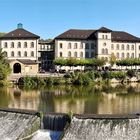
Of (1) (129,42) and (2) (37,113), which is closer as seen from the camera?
→ (2) (37,113)

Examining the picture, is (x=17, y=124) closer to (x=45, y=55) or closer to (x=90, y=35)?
(x=90, y=35)

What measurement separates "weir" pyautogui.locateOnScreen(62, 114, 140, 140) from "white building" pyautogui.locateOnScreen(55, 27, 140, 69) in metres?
51.6

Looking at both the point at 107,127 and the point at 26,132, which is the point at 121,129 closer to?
Result: the point at 107,127

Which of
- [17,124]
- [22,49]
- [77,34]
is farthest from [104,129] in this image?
[77,34]

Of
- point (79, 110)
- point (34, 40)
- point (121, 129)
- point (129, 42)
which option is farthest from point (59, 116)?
point (129, 42)

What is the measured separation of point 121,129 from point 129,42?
57.5 m

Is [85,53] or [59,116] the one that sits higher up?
[85,53]

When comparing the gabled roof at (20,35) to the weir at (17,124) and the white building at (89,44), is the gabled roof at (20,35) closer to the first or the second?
the white building at (89,44)

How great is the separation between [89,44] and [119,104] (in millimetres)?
42491

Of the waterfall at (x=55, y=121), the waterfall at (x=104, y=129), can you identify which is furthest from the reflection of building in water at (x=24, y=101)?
the waterfall at (x=104, y=129)

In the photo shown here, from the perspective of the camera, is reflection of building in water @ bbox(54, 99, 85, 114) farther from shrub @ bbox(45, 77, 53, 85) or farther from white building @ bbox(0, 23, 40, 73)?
white building @ bbox(0, 23, 40, 73)

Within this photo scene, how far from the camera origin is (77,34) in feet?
258

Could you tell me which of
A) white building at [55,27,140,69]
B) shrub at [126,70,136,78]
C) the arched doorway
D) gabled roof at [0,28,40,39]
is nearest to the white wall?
gabled roof at [0,28,40,39]

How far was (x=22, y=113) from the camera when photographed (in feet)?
90.7
